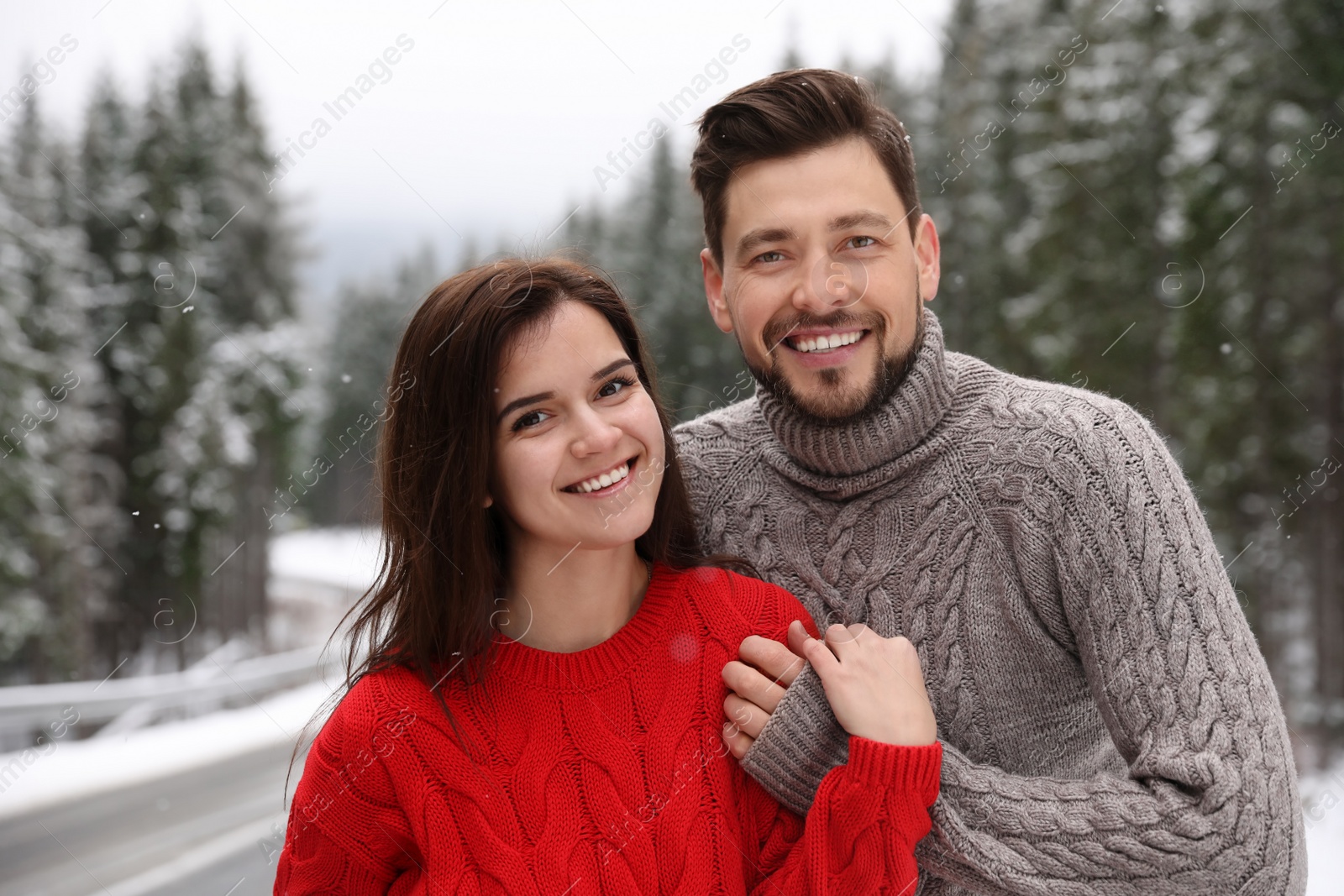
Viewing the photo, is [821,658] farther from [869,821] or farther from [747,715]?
[869,821]

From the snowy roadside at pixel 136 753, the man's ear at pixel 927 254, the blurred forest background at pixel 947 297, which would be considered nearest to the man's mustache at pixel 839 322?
the man's ear at pixel 927 254

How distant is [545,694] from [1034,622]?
3.52ft

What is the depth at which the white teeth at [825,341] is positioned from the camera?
2223 mm

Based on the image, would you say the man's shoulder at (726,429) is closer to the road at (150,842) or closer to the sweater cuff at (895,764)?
the sweater cuff at (895,764)

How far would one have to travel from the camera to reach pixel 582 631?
2.14 meters

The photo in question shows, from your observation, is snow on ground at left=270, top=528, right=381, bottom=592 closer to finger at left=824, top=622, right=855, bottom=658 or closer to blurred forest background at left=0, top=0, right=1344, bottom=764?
blurred forest background at left=0, top=0, right=1344, bottom=764

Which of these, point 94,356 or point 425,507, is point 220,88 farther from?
point 425,507

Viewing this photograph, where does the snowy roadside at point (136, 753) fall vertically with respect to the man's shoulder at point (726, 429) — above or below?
below

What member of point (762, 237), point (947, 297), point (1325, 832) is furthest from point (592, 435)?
point (947, 297)

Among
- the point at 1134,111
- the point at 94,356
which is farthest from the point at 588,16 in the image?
the point at 1134,111

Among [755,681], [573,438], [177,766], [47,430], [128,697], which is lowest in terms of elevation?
[177,766]

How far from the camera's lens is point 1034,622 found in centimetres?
212

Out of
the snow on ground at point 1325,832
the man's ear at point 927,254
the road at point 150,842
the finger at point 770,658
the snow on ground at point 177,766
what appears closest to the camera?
the finger at point 770,658

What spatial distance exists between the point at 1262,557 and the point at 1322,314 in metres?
2.71
